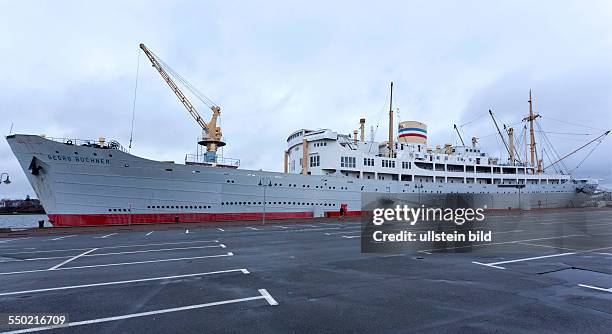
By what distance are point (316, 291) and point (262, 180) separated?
24168 mm

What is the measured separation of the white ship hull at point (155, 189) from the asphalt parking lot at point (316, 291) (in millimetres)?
14237

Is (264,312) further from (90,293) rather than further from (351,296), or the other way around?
(90,293)

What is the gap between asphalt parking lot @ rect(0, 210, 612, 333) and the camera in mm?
4777

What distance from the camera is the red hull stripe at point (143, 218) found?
24.0m

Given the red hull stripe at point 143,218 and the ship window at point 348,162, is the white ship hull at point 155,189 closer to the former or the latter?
the red hull stripe at point 143,218

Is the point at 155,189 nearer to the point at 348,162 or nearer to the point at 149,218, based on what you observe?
the point at 149,218

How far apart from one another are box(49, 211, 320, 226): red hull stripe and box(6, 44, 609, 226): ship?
3.1 inches

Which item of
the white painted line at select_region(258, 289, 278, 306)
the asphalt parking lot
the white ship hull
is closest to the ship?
the white ship hull

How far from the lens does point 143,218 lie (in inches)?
1020

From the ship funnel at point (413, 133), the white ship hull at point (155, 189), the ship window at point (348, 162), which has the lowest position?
the white ship hull at point (155, 189)

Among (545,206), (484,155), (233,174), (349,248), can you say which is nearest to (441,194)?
(484,155)

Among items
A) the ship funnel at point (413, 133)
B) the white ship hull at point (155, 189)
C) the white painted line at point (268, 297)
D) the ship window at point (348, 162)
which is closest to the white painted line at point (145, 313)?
the white painted line at point (268, 297)

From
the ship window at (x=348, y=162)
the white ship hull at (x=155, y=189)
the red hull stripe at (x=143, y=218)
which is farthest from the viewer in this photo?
the ship window at (x=348, y=162)

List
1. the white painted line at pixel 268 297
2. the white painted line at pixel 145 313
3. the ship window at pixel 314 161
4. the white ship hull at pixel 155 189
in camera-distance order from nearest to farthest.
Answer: the white painted line at pixel 145 313 → the white painted line at pixel 268 297 → the white ship hull at pixel 155 189 → the ship window at pixel 314 161
